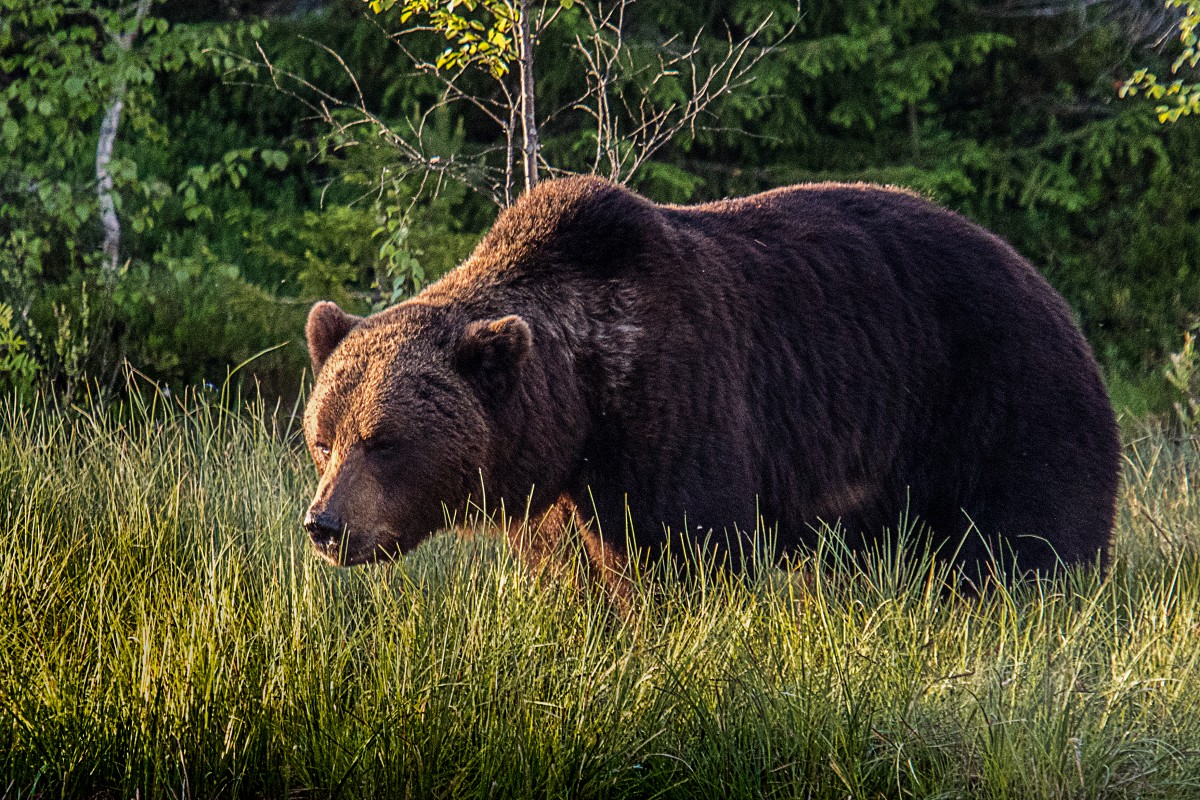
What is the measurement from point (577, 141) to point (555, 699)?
722 cm

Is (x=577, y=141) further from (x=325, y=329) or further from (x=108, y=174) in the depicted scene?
(x=325, y=329)

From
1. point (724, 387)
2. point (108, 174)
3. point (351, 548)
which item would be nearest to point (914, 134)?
point (108, 174)

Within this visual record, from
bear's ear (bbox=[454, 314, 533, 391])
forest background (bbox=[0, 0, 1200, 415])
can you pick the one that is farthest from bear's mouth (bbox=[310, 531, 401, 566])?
forest background (bbox=[0, 0, 1200, 415])

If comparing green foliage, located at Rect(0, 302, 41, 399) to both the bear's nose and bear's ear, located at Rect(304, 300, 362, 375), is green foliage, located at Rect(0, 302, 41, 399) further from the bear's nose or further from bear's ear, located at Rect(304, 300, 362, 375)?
the bear's nose

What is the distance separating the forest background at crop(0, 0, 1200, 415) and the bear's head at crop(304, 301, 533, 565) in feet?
15.8

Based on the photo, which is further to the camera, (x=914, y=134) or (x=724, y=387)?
(x=914, y=134)

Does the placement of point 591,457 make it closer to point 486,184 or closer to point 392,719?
point 392,719

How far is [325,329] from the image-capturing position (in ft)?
15.5

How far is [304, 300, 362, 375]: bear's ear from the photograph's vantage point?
471cm

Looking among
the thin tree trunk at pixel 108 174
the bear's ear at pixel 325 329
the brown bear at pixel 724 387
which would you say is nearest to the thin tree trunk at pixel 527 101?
the brown bear at pixel 724 387

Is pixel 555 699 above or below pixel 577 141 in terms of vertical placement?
below

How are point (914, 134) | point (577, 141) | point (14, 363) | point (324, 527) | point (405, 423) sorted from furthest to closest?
point (914, 134) → point (577, 141) → point (14, 363) → point (405, 423) → point (324, 527)

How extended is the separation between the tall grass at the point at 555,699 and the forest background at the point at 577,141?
17.8ft

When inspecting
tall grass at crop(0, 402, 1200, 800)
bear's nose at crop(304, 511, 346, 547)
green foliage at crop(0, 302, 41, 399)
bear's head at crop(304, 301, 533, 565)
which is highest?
bear's head at crop(304, 301, 533, 565)
